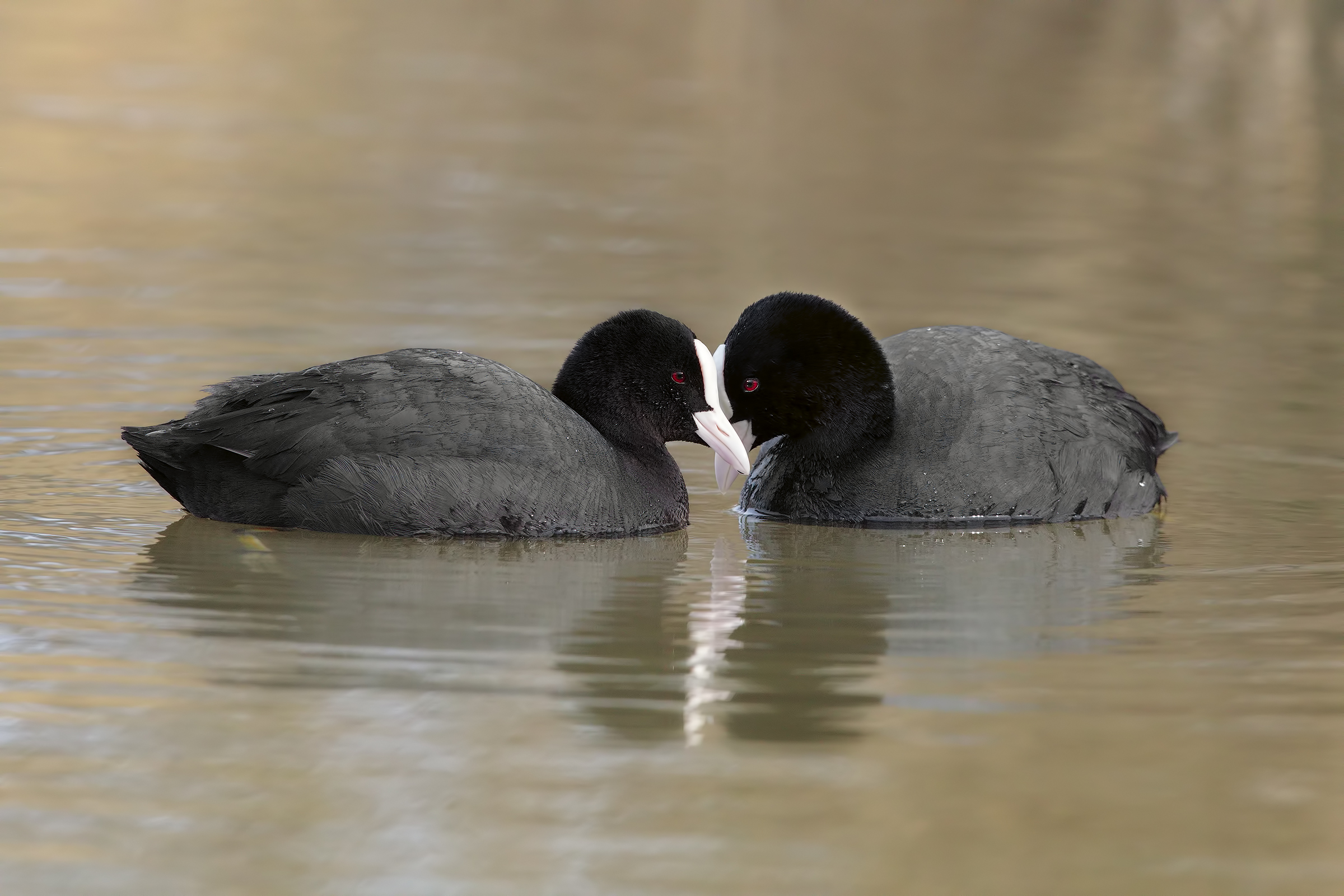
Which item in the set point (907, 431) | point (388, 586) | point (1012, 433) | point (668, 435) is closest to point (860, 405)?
point (907, 431)

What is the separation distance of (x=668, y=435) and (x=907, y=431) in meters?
0.94

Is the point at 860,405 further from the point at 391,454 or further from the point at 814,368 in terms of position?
the point at 391,454

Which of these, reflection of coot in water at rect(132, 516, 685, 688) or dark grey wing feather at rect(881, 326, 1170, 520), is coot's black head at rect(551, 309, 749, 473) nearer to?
reflection of coot in water at rect(132, 516, 685, 688)

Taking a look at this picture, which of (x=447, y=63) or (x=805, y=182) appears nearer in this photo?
(x=805, y=182)

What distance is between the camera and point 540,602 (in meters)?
Answer: 6.26

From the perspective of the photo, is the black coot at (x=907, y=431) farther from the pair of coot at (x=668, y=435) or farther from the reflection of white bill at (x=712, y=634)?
the reflection of white bill at (x=712, y=634)

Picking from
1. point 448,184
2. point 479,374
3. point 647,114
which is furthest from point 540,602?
point 647,114

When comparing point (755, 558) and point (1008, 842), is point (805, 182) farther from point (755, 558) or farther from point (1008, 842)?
point (1008, 842)

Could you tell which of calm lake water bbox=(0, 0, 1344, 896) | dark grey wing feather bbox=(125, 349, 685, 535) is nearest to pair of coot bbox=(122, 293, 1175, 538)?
dark grey wing feather bbox=(125, 349, 685, 535)

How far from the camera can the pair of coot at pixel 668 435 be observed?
685 cm

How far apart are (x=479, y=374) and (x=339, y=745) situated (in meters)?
2.52

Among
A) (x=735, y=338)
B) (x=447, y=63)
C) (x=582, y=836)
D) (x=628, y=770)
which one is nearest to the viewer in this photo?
(x=582, y=836)

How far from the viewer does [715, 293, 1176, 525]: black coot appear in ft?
24.8

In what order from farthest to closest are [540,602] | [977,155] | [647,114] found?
[647,114] → [977,155] → [540,602]
